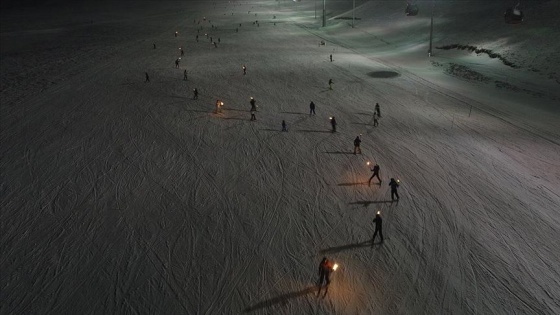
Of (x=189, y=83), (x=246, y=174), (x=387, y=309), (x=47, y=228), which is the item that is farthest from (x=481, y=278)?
(x=189, y=83)

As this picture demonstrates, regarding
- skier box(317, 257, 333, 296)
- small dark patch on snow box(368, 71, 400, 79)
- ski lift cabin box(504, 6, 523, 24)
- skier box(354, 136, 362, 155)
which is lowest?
skier box(317, 257, 333, 296)

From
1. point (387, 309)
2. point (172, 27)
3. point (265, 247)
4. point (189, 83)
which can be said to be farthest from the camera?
point (172, 27)

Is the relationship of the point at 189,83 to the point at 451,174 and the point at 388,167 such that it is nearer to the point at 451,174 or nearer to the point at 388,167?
the point at 388,167

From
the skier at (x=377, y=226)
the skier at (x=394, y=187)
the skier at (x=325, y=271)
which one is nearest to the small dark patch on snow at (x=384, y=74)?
the skier at (x=394, y=187)

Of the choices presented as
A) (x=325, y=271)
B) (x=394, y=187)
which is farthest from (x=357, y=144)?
(x=325, y=271)

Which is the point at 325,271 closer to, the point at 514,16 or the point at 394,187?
the point at 394,187

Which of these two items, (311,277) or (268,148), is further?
(268,148)

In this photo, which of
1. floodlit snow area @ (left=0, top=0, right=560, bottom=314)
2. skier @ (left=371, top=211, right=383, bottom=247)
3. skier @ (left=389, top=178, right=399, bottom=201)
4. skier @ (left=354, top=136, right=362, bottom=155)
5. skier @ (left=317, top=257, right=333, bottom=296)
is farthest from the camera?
skier @ (left=354, top=136, right=362, bottom=155)

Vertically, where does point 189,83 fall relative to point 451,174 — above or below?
above

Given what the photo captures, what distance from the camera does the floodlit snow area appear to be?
1106 centimetres

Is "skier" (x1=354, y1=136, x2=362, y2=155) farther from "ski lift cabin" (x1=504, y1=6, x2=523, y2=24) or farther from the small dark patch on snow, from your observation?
"ski lift cabin" (x1=504, y1=6, x2=523, y2=24)

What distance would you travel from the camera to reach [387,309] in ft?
33.5

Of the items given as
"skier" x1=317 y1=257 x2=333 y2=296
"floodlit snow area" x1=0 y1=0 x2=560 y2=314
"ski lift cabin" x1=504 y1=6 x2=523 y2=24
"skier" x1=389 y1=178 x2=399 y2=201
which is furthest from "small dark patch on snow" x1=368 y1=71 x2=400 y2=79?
"skier" x1=317 y1=257 x2=333 y2=296

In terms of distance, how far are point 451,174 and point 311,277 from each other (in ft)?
32.5
